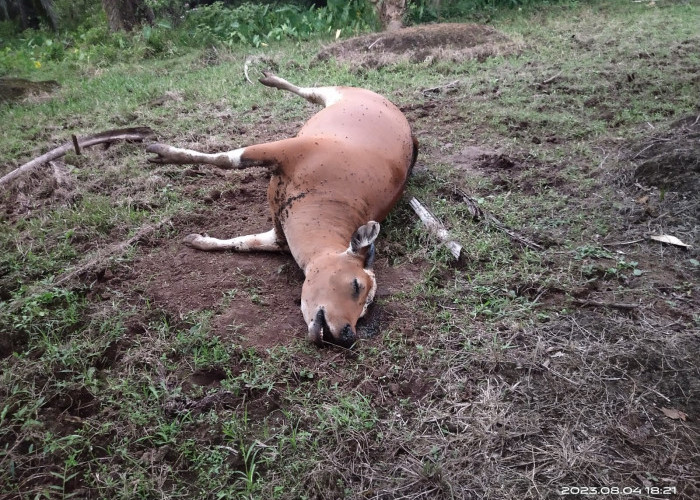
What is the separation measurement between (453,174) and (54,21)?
39.6 ft

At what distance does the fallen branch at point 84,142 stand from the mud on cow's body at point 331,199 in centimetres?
179

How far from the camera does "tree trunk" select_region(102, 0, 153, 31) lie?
11.0m

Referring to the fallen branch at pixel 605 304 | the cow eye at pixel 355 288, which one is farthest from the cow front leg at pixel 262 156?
the fallen branch at pixel 605 304

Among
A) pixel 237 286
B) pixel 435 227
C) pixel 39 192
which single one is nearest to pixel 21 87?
pixel 39 192

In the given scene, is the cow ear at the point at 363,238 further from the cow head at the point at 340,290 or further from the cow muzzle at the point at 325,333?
the cow muzzle at the point at 325,333

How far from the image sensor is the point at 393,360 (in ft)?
9.26

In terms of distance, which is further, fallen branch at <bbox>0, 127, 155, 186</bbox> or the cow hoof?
fallen branch at <bbox>0, 127, 155, 186</bbox>

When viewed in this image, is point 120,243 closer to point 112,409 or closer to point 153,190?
point 153,190

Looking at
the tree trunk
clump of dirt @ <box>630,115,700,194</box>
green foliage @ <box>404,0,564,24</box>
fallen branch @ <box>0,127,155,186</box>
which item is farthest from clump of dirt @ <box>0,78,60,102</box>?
clump of dirt @ <box>630,115,700,194</box>

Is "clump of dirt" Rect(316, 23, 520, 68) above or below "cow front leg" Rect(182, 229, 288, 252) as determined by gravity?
above

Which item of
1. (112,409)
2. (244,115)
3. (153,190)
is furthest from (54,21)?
(112,409)

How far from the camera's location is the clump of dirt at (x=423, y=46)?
27.1 ft

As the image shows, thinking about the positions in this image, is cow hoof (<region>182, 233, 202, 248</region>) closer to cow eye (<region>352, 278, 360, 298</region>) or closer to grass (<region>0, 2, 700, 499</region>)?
grass (<region>0, 2, 700, 499</region>)

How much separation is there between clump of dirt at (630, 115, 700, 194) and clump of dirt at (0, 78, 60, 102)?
8.00 metres
